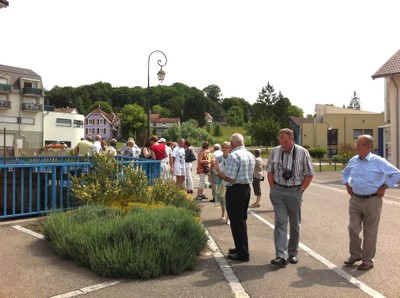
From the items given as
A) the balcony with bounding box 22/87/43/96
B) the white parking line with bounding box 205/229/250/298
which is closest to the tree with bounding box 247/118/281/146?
the balcony with bounding box 22/87/43/96

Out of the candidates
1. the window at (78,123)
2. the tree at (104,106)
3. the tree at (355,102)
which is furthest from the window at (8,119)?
the tree at (355,102)

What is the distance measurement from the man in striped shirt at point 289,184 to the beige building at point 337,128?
64.3 m

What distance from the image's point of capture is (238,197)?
6535 millimetres

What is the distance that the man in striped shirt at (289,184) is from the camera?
6367 mm

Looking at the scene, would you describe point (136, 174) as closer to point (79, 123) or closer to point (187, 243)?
point (187, 243)

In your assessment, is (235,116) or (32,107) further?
(235,116)

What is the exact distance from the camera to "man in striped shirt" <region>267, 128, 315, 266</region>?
637 cm

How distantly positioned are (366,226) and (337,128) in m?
68.2

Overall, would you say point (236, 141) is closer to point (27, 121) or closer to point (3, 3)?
point (3, 3)

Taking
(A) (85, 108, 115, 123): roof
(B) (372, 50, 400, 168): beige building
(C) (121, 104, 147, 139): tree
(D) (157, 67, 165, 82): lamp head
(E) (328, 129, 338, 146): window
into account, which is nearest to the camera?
(D) (157, 67, 165, 82): lamp head

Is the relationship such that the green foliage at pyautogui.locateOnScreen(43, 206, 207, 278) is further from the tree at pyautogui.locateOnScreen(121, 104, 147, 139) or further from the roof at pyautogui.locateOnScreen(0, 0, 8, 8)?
the tree at pyautogui.locateOnScreen(121, 104, 147, 139)

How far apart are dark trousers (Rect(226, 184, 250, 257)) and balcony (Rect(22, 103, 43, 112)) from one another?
64.0 m

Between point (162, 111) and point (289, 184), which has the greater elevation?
point (162, 111)

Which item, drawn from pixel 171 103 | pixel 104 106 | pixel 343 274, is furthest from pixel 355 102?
pixel 343 274
